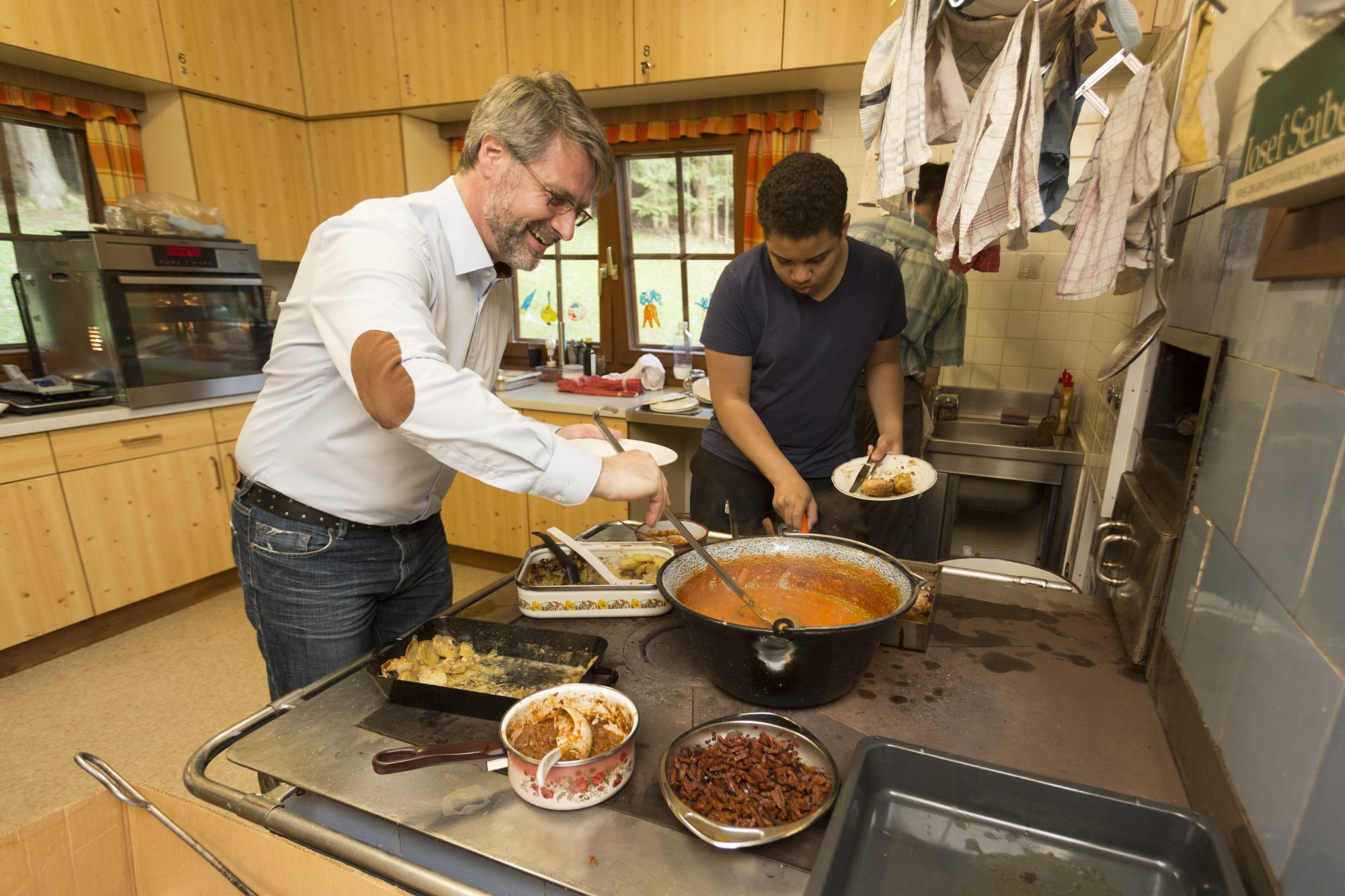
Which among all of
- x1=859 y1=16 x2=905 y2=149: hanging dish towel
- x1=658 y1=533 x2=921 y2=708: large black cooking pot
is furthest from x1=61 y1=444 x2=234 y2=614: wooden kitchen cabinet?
x1=859 y1=16 x2=905 y2=149: hanging dish towel

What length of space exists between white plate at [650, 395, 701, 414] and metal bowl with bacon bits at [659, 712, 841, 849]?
Answer: 2122 mm

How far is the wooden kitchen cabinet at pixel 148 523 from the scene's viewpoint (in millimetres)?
2738

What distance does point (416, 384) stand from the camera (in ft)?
2.93

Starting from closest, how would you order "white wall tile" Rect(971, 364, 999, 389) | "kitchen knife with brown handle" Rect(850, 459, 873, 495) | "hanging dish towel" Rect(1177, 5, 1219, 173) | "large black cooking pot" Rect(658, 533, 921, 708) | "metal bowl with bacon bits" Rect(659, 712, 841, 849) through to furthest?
"metal bowl with bacon bits" Rect(659, 712, 841, 849) < "large black cooking pot" Rect(658, 533, 921, 708) < "hanging dish towel" Rect(1177, 5, 1219, 173) < "kitchen knife with brown handle" Rect(850, 459, 873, 495) < "white wall tile" Rect(971, 364, 999, 389)

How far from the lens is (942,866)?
0.74 m

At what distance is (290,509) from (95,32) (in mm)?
2927

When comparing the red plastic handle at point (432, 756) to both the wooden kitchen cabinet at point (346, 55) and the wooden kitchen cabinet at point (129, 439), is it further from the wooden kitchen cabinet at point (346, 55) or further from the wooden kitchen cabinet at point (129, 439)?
the wooden kitchen cabinet at point (346, 55)

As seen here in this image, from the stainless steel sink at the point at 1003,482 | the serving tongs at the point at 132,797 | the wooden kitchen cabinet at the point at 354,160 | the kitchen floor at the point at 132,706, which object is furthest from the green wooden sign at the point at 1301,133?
the wooden kitchen cabinet at the point at 354,160

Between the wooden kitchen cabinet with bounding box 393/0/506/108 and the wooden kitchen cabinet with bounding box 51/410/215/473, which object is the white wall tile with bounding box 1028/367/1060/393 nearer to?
the wooden kitchen cabinet with bounding box 393/0/506/108

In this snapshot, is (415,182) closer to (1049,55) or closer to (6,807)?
(6,807)

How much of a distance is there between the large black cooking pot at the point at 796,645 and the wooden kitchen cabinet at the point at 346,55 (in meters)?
3.46

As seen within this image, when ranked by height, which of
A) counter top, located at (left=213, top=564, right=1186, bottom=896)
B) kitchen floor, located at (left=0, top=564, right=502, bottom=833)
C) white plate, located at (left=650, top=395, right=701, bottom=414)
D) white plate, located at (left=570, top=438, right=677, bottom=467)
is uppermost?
white plate, located at (left=570, top=438, right=677, bottom=467)

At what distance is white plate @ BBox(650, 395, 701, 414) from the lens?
2967 mm

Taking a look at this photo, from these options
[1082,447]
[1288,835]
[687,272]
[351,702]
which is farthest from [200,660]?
[1082,447]
